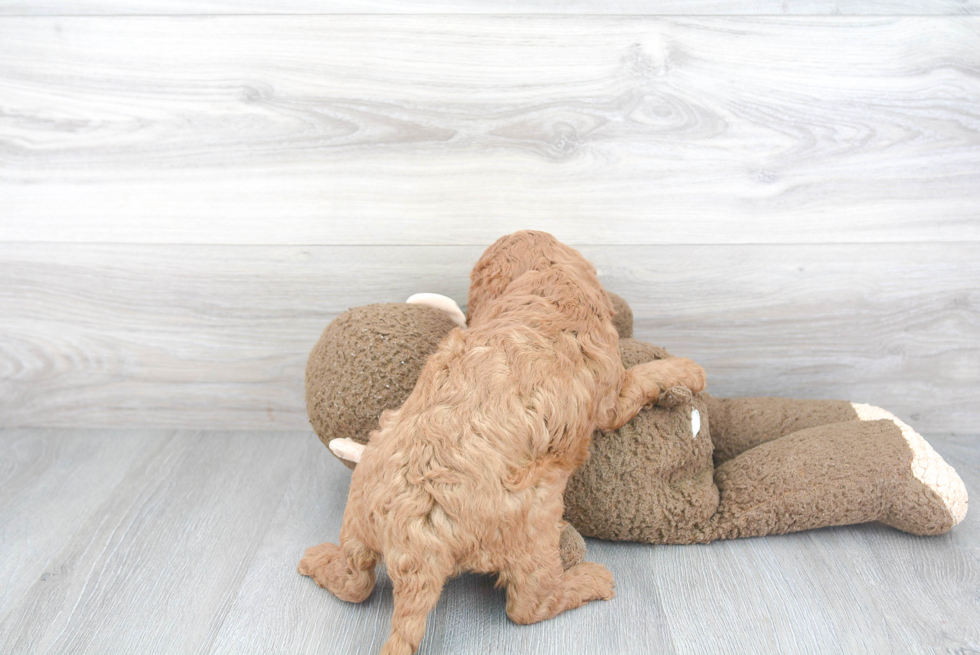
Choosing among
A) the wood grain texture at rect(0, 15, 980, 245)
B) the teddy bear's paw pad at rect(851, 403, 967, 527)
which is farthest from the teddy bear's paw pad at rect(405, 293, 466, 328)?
the teddy bear's paw pad at rect(851, 403, 967, 527)

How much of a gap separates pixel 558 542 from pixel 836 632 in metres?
0.40

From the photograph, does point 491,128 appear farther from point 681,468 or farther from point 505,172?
point 681,468

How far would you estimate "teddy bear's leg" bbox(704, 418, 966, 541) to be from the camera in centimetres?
115

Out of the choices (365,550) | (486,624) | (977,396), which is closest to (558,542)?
(486,624)

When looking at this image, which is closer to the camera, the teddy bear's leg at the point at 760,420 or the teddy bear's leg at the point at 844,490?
the teddy bear's leg at the point at 844,490

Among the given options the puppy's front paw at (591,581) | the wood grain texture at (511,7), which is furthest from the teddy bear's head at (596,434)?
the wood grain texture at (511,7)

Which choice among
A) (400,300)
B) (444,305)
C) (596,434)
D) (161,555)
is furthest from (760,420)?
(161,555)

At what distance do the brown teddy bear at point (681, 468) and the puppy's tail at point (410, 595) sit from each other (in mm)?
298

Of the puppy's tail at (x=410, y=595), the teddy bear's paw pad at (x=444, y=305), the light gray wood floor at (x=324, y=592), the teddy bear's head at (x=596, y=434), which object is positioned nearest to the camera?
the puppy's tail at (x=410, y=595)

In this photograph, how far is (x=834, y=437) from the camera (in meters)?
1.22

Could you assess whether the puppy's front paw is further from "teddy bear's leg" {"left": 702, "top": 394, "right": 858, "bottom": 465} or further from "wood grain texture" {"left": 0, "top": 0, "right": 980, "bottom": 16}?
"wood grain texture" {"left": 0, "top": 0, "right": 980, "bottom": 16}

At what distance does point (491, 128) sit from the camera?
140 centimetres

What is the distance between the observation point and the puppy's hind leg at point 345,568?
1.00m

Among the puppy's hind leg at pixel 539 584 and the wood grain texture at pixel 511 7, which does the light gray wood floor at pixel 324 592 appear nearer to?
the puppy's hind leg at pixel 539 584
